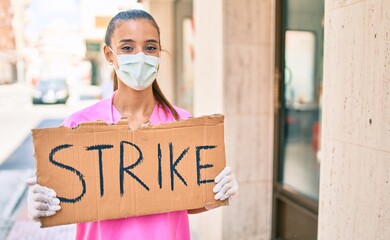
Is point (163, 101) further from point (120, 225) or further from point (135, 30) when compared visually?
point (120, 225)

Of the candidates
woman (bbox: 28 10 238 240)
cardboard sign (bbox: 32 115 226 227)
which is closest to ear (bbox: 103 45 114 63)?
woman (bbox: 28 10 238 240)

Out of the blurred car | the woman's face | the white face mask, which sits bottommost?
the blurred car

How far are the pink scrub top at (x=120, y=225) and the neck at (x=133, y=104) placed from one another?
0.05 metres

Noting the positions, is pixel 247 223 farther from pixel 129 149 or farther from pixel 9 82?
pixel 9 82

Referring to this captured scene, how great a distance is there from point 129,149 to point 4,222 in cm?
408

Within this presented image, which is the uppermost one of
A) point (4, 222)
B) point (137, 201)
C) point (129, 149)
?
point (129, 149)

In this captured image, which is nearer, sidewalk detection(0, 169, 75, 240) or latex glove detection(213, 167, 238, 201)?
latex glove detection(213, 167, 238, 201)

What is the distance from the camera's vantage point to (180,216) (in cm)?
164

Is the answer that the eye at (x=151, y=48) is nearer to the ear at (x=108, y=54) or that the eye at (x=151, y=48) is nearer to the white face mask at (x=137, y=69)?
the white face mask at (x=137, y=69)

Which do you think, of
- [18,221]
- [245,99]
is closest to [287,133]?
[245,99]

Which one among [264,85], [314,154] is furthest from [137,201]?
[314,154]

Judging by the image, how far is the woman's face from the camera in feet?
5.08

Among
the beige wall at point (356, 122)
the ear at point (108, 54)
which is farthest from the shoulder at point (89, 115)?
the beige wall at point (356, 122)

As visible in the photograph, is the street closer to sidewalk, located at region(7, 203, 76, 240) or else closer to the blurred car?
sidewalk, located at region(7, 203, 76, 240)
